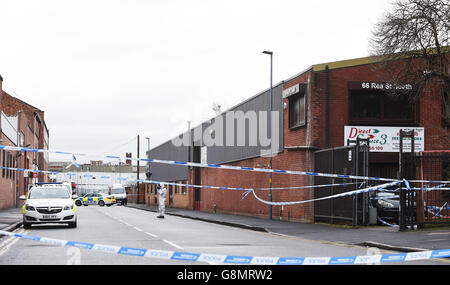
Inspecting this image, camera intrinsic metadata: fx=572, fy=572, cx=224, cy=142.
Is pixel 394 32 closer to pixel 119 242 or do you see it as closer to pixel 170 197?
pixel 119 242

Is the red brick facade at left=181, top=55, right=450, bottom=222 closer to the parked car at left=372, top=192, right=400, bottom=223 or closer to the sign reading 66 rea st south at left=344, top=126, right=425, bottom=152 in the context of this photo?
the sign reading 66 rea st south at left=344, top=126, right=425, bottom=152

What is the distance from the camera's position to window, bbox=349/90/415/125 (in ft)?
75.5

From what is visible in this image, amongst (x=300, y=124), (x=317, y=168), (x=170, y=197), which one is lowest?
(x=170, y=197)

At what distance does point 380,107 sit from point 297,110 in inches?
138

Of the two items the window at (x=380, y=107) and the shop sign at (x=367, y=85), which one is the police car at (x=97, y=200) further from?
the shop sign at (x=367, y=85)

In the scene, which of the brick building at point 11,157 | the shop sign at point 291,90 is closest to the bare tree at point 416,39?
the shop sign at point 291,90

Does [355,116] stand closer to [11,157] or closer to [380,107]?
[380,107]

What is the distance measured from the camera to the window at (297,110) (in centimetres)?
2377

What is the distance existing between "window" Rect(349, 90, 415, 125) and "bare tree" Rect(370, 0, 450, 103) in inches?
82.5

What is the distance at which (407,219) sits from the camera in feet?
55.8

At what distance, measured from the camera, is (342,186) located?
20141 millimetres
